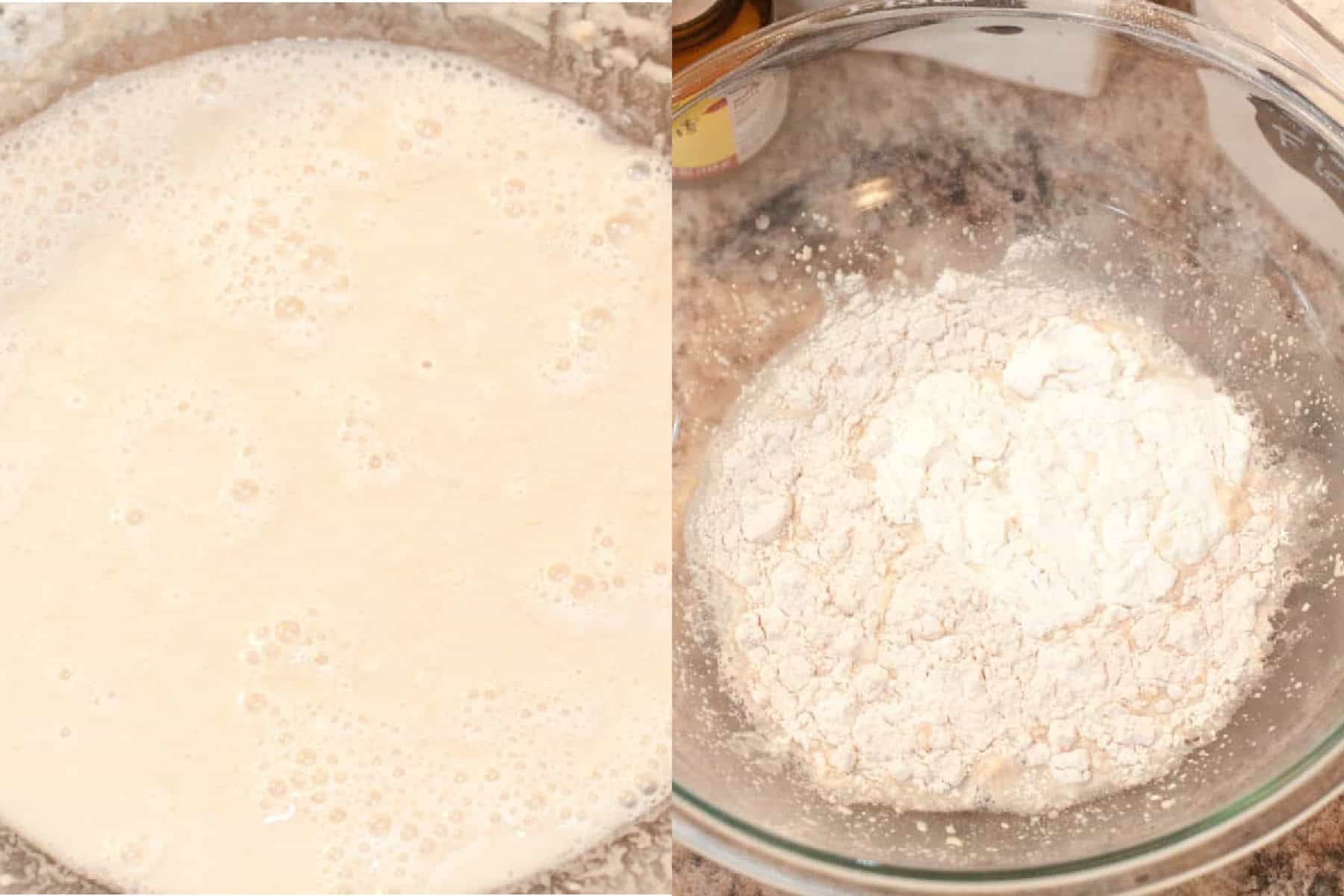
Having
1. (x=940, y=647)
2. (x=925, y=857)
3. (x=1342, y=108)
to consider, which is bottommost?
(x=925, y=857)

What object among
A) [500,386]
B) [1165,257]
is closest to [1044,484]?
[1165,257]

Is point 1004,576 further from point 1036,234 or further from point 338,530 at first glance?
point 338,530

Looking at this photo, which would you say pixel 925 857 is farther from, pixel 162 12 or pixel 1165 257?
pixel 162 12
